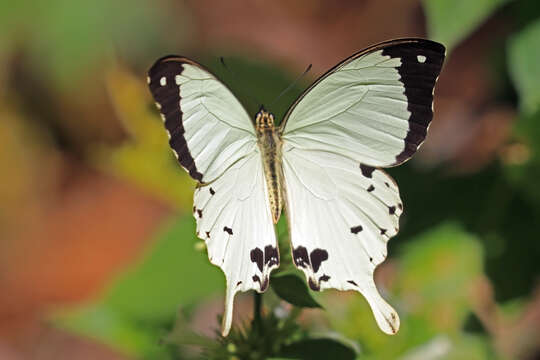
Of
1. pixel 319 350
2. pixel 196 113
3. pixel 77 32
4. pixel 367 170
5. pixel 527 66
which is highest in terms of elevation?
pixel 77 32

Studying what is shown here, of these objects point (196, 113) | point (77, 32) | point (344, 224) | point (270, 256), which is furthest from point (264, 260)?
point (77, 32)

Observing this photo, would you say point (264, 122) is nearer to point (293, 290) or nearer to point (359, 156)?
point (359, 156)

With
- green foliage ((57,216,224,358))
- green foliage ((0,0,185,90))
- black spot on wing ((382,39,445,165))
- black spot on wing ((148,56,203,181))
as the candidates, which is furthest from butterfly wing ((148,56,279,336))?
green foliage ((0,0,185,90))

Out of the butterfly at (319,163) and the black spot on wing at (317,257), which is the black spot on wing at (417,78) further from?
the black spot on wing at (317,257)

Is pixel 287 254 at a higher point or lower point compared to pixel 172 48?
lower

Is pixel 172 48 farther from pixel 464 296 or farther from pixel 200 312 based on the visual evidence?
pixel 464 296

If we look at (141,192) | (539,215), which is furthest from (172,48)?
(539,215)
